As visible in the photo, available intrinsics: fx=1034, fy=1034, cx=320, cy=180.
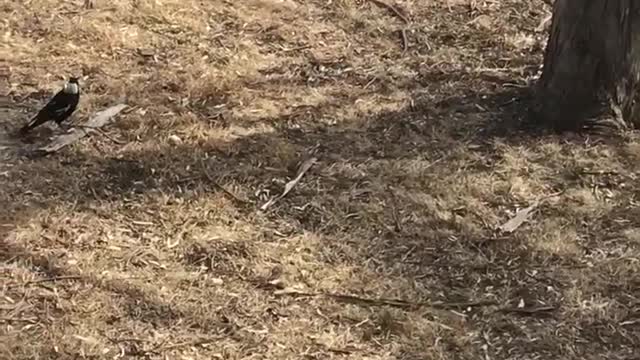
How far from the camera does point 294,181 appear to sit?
160 inches

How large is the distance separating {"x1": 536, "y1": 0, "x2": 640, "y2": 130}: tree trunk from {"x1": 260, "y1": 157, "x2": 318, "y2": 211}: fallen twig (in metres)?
1.04

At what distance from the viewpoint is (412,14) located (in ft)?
18.6

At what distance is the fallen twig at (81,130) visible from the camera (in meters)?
4.20

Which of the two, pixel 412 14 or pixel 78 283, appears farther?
pixel 412 14

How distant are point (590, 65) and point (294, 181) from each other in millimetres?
1315

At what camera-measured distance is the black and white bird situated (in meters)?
4.24

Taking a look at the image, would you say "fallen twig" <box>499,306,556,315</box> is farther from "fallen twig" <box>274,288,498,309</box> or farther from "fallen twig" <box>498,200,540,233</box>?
"fallen twig" <box>498,200,540,233</box>

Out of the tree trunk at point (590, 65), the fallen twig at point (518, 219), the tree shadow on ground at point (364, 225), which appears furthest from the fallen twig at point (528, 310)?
the tree trunk at point (590, 65)

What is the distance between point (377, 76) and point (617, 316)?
6.46 ft

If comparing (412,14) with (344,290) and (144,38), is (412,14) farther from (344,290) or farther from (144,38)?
(344,290)

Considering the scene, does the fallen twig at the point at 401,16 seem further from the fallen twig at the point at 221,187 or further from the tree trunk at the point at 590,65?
the fallen twig at the point at 221,187

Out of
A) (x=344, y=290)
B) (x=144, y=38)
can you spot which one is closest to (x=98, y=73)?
(x=144, y=38)

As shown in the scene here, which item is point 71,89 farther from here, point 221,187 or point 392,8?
point 392,8

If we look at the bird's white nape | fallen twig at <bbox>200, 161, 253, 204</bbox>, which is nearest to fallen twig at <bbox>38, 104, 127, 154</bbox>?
→ the bird's white nape
